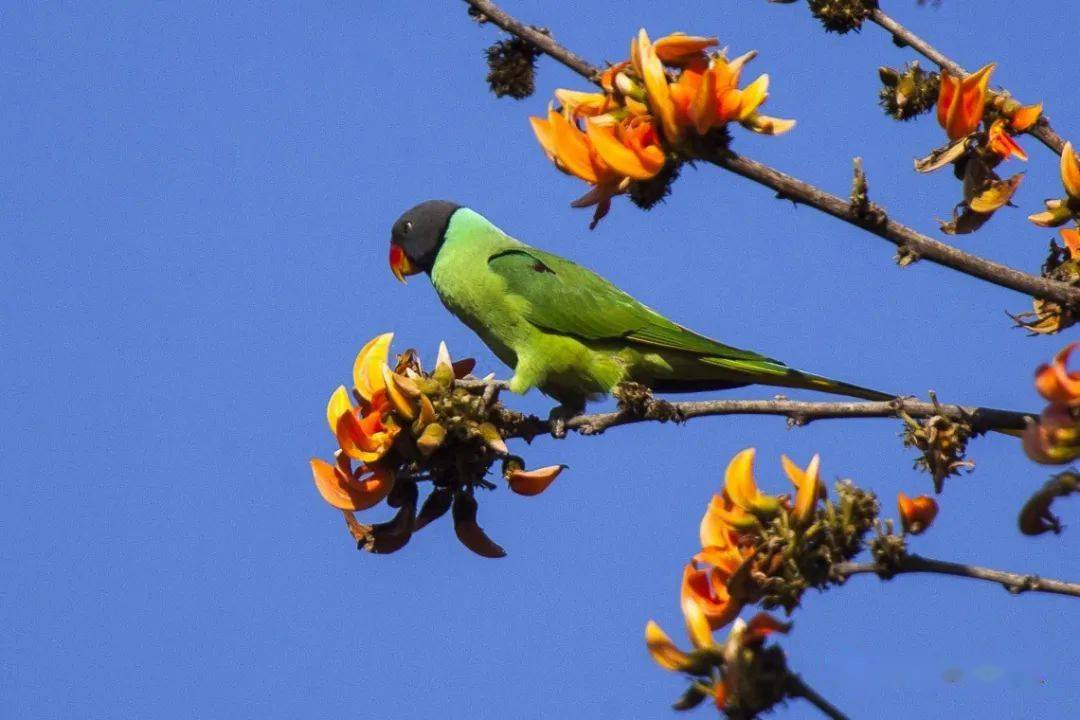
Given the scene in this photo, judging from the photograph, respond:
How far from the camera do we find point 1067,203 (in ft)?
12.6

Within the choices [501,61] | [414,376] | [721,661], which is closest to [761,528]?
[721,661]

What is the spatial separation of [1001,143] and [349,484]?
2.08 metres

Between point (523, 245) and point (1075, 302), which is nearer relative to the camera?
point (1075, 302)

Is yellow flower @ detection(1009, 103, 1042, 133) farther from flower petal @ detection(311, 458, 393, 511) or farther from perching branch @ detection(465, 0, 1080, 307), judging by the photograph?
flower petal @ detection(311, 458, 393, 511)

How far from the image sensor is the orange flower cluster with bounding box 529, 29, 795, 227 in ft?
11.2

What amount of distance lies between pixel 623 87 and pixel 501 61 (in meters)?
1.02

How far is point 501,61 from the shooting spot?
4430mm

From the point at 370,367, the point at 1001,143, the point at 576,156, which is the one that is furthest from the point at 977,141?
the point at 370,367

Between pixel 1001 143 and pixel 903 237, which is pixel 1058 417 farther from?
pixel 1001 143

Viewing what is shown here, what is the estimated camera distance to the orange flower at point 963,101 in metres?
3.68

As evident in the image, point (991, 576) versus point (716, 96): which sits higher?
point (716, 96)

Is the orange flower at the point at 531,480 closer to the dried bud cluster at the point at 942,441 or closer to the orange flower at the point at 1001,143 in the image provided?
the dried bud cluster at the point at 942,441

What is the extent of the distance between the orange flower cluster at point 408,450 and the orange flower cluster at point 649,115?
861 millimetres

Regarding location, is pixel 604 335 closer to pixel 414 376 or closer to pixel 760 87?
pixel 414 376
